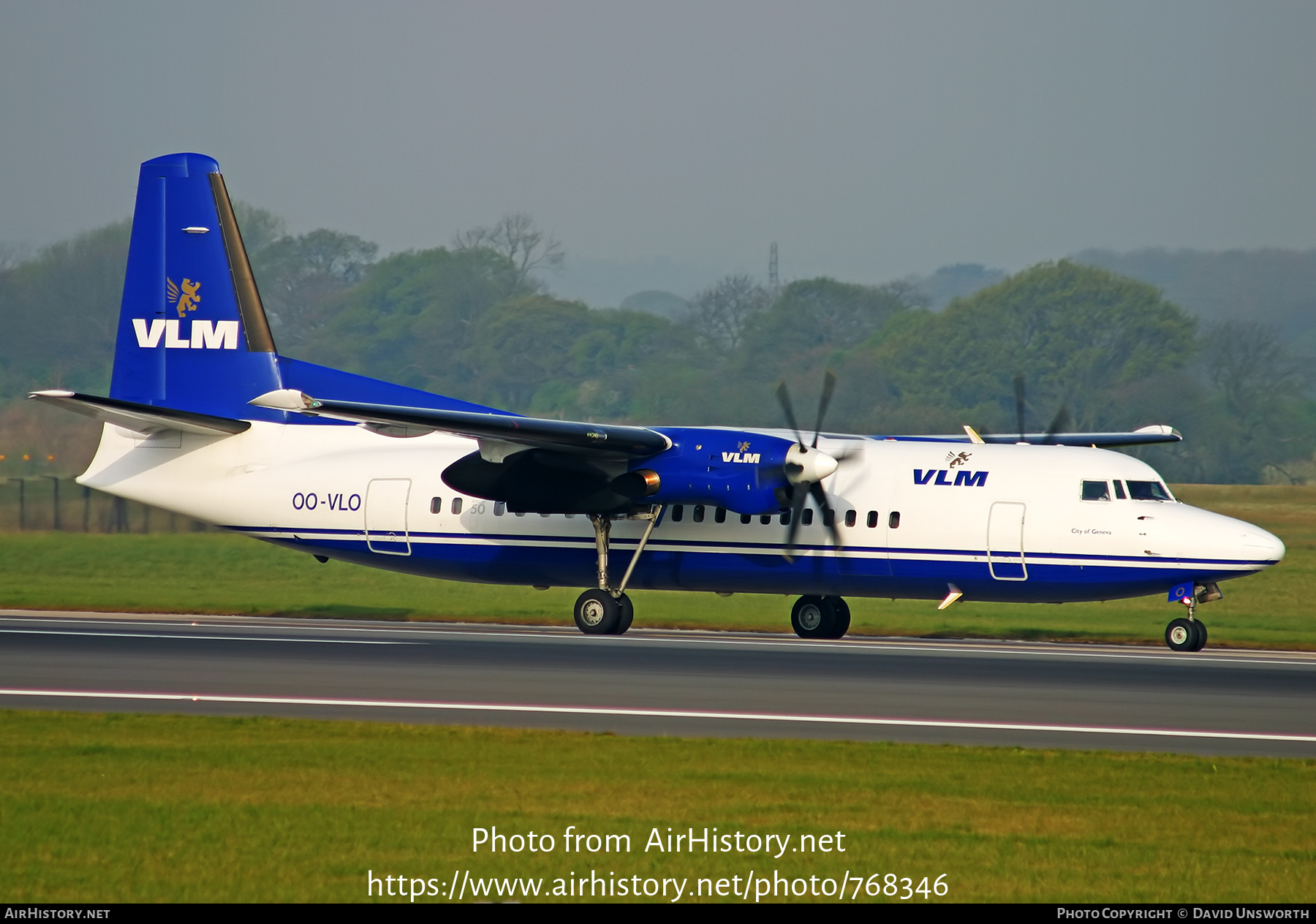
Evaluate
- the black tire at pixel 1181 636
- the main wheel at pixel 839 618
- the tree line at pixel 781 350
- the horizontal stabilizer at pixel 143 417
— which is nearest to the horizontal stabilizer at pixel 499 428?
the horizontal stabilizer at pixel 143 417

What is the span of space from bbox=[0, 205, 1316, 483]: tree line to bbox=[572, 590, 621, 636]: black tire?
61.6 feet

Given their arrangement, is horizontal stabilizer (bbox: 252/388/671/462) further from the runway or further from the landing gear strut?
the landing gear strut

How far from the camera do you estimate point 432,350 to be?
61.8m

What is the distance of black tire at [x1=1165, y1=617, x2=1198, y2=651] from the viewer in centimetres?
2211

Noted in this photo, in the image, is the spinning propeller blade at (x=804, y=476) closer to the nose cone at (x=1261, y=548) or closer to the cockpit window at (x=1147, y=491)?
the cockpit window at (x=1147, y=491)

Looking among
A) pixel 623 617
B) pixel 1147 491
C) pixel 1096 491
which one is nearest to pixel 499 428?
pixel 623 617

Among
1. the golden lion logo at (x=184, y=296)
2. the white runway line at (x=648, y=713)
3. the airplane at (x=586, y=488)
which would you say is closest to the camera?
the white runway line at (x=648, y=713)

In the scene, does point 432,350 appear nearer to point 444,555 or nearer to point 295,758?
point 444,555

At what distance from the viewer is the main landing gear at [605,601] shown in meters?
24.0

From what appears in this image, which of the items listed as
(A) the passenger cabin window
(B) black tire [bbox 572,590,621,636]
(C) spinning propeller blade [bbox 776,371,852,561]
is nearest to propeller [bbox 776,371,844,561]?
(C) spinning propeller blade [bbox 776,371,852,561]

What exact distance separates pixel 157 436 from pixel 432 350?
35276 mm

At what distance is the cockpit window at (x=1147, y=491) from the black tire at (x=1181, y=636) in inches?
70.9

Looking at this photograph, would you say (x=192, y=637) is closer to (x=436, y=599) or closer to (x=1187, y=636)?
(x=436, y=599)

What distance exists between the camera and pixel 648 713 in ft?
47.6
